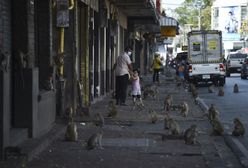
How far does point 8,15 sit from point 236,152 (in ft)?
15.1

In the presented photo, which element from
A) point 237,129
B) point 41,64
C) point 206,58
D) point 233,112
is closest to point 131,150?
point 237,129

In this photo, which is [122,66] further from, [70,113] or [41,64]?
[41,64]

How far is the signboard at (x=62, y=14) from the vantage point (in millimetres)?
13641

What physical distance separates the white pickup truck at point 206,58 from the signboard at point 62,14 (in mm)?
23244

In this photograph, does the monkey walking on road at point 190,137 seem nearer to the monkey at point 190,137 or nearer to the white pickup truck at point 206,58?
the monkey at point 190,137

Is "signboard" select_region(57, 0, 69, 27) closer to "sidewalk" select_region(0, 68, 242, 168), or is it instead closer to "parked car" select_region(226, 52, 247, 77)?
"sidewalk" select_region(0, 68, 242, 168)

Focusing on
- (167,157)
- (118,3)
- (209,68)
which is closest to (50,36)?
(167,157)

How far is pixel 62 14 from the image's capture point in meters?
13.7

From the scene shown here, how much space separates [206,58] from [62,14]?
24.7 meters

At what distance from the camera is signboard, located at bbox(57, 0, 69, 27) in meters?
13.6

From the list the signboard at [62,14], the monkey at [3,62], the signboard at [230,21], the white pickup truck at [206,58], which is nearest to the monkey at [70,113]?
the signboard at [62,14]

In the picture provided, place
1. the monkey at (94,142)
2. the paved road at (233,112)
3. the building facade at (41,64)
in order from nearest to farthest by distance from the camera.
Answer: the building facade at (41,64), the monkey at (94,142), the paved road at (233,112)

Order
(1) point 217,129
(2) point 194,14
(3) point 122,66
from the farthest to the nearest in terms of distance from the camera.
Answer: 1. (2) point 194,14
2. (3) point 122,66
3. (1) point 217,129

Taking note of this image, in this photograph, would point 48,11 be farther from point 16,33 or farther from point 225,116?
point 225,116
